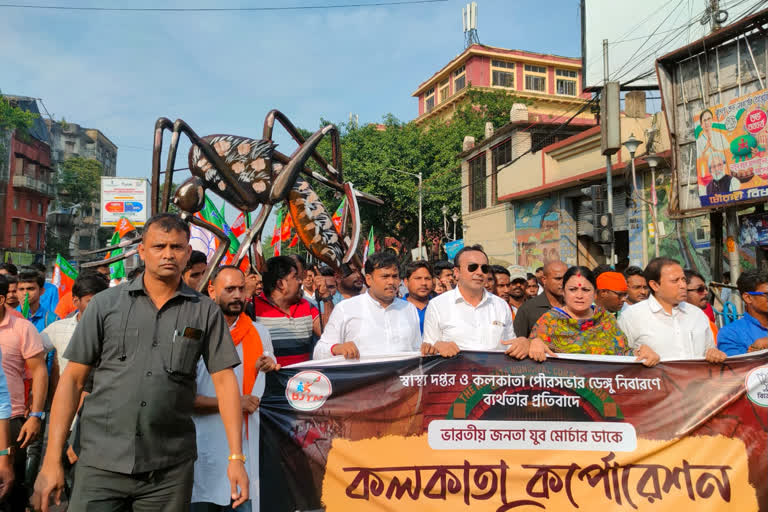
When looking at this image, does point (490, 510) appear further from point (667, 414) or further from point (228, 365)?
point (228, 365)

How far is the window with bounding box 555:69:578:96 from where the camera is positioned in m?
47.8

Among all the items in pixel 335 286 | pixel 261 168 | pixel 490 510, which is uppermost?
pixel 261 168

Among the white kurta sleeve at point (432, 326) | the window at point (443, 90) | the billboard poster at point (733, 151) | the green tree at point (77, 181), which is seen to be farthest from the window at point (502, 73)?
the white kurta sleeve at point (432, 326)

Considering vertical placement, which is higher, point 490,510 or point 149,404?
point 149,404

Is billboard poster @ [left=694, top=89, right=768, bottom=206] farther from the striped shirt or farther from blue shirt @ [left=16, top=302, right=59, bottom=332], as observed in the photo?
blue shirt @ [left=16, top=302, right=59, bottom=332]

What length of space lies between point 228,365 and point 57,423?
69 cm

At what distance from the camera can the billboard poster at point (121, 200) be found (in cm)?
3428

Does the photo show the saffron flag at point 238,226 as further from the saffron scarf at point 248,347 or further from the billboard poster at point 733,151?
the billboard poster at point 733,151

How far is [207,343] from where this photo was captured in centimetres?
255

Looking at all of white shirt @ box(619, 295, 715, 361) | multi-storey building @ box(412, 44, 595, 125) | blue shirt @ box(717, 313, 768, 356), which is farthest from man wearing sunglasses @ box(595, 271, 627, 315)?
multi-storey building @ box(412, 44, 595, 125)

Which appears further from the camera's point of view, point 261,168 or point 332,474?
point 261,168

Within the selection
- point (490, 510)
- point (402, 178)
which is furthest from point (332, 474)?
point (402, 178)

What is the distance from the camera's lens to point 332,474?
3.59 m

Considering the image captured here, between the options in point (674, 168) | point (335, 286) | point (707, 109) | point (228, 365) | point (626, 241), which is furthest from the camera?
point (626, 241)
